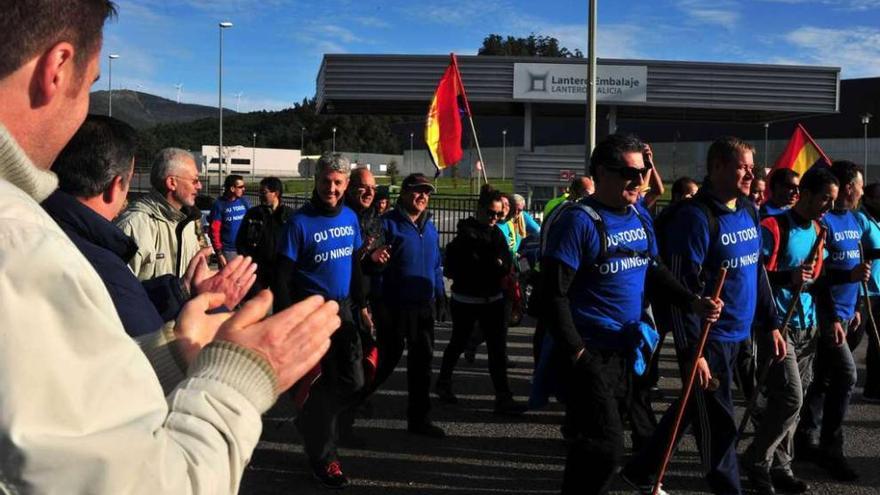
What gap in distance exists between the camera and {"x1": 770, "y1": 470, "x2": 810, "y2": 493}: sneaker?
4.75 metres

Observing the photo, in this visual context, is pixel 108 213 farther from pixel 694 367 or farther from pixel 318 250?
pixel 694 367

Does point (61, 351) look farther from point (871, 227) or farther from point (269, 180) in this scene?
point (269, 180)

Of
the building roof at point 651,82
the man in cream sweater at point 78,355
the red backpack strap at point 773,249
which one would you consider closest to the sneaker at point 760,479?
the red backpack strap at point 773,249

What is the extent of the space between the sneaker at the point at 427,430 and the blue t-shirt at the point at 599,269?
2.23 meters

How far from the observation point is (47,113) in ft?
3.94

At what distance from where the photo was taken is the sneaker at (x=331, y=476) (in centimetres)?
473

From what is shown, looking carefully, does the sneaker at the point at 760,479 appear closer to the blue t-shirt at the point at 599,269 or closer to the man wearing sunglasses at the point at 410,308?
the blue t-shirt at the point at 599,269

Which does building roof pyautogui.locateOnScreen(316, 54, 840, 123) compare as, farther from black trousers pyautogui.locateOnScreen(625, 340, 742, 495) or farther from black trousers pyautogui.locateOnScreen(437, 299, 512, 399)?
black trousers pyautogui.locateOnScreen(625, 340, 742, 495)

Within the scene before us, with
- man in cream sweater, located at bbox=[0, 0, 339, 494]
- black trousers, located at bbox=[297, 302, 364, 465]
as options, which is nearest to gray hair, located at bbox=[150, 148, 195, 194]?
black trousers, located at bbox=[297, 302, 364, 465]

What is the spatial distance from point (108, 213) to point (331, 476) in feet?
8.75

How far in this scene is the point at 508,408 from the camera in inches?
252

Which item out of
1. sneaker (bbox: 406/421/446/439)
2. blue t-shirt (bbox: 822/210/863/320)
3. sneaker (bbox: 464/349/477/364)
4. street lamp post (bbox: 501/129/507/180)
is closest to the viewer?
blue t-shirt (bbox: 822/210/863/320)

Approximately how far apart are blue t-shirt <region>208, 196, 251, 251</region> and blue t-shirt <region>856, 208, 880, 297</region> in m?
7.28

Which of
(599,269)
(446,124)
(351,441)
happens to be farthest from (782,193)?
(446,124)
